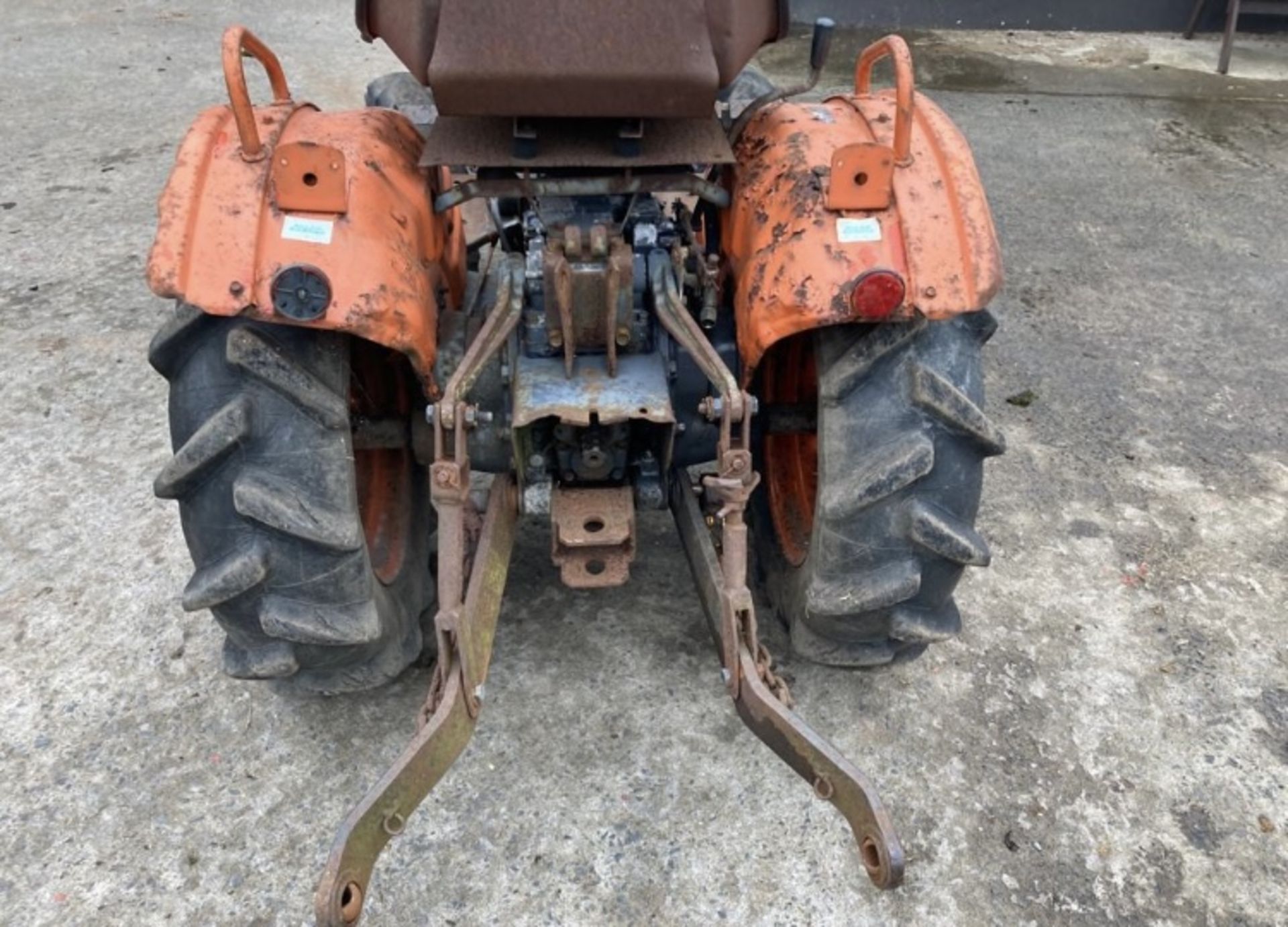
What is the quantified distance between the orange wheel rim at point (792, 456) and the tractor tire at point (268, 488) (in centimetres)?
102

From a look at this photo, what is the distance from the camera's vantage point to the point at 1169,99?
706cm

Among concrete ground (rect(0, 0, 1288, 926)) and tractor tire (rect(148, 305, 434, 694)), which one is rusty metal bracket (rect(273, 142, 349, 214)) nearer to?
tractor tire (rect(148, 305, 434, 694))

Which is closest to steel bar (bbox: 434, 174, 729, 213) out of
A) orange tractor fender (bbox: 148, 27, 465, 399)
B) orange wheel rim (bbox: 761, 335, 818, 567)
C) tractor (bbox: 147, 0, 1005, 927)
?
tractor (bbox: 147, 0, 1005, 927)

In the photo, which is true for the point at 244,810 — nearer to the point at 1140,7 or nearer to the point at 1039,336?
the point at 1039,336

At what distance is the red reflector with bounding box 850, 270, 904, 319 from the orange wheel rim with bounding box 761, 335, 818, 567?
1.91ft

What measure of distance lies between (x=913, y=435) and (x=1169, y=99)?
20.8ft

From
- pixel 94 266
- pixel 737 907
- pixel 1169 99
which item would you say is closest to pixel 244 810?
pixel 737 907

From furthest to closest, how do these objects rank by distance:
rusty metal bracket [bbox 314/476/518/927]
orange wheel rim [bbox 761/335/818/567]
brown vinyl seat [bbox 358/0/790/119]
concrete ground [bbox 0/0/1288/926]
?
orange wheel rim [bbox 761/335/818/567] < concrete ground [bbox 0/0/1288/926] < brown vinyl seat [bbox 358/0/790/119] < rusty metal bracket [bbox 314/476/518/927]

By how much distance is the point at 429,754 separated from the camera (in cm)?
168

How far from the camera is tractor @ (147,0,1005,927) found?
1796 millimetres

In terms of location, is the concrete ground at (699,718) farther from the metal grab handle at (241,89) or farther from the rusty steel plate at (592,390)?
the metal grab handle at (241,89)

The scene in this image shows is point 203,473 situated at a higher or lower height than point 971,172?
lower

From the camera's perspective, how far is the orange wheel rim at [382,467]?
246 centimetres

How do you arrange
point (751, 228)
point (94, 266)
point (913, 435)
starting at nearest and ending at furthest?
point (913, 435)
point (751, 228)
point (94, 266)
